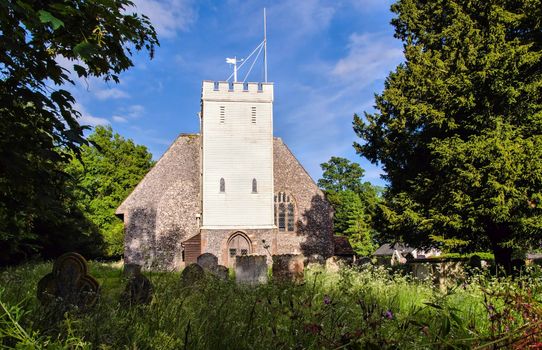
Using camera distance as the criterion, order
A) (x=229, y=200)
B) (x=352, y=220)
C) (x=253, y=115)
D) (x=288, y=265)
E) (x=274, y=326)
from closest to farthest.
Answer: (x=274, y=326) < (x=288, y=265) < (x=229, y=200) < (x=253, y=115) < (x=352, y=220)

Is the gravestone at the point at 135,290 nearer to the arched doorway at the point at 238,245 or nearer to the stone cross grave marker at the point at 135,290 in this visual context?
the stone cross grave marker at the point at 135,290

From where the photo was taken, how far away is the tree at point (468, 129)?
47.6ft

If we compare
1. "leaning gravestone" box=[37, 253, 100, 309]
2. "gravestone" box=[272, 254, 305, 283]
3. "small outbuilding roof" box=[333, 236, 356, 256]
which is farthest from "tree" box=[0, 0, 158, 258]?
"small outbuilding roof" box=[333, 236, 356, 256]

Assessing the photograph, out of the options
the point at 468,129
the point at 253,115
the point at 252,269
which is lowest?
the point at 252,269

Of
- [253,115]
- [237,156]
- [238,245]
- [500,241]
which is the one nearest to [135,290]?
[500,241]

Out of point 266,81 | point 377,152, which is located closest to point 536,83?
point 377,152

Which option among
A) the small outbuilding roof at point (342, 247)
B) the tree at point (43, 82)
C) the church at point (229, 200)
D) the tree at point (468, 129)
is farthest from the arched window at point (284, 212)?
the tree at point (43, 82)

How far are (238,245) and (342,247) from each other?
8316 millimetres

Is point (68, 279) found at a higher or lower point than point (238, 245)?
lower

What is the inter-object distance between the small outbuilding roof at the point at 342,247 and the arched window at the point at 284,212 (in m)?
3.85

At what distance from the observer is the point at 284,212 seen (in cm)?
3278

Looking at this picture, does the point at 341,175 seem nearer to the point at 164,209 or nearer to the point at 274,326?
the point at 164,209

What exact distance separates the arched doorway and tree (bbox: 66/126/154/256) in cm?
1465

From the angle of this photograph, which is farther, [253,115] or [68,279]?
[253,115]
